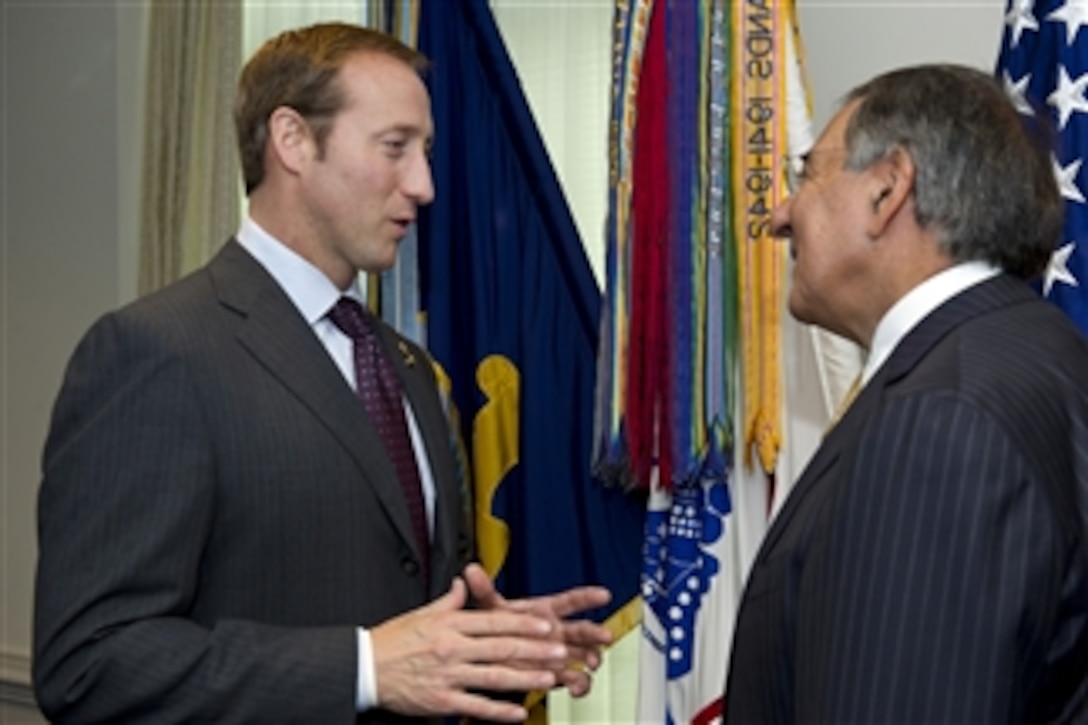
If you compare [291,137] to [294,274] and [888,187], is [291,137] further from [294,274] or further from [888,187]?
[888,187]

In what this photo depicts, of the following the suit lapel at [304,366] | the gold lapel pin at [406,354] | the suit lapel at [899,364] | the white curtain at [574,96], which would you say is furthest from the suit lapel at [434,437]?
the white curtain at [574,96]

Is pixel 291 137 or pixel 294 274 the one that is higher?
pixel 291 137

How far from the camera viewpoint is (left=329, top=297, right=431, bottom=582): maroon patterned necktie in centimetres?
203

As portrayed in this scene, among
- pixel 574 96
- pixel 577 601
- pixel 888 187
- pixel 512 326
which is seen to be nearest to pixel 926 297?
pixel 888 187

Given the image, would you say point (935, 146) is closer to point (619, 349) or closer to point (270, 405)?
point (270, 405)

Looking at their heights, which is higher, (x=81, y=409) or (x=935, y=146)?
(x=935, y=146)

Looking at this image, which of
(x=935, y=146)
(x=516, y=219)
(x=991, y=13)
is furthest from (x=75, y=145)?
(x=935, y=146)

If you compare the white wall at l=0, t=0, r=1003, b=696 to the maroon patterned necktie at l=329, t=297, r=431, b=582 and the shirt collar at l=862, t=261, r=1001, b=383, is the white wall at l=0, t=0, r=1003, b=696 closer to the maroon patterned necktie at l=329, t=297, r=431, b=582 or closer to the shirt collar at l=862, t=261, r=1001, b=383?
the maroon patterned necktie at l=329, t=297, r=431, b=582

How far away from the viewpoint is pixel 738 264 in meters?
2.86

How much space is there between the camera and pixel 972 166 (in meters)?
1.46

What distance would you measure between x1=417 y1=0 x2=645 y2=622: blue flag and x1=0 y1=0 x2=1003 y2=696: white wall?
169 cm

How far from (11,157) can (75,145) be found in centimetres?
29

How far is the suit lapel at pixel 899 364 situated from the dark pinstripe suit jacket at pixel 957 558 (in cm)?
4

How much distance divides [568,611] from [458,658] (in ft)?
1.15
